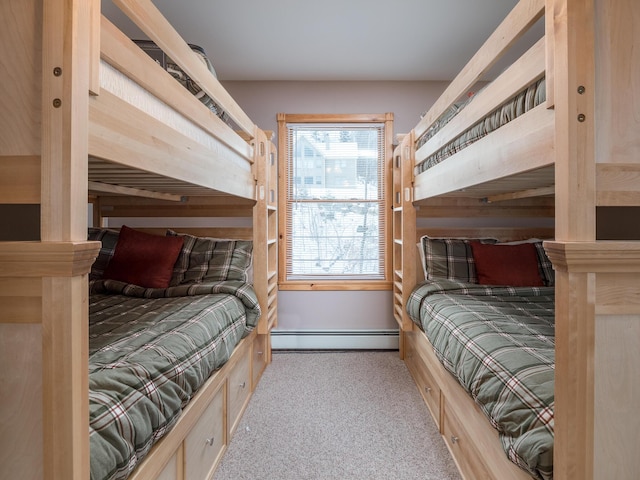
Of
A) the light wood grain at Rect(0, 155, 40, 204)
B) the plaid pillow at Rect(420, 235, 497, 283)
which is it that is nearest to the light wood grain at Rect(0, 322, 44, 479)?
the light wood grain at Rect(0, 155, 40, 204)

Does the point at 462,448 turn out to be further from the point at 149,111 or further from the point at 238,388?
the point at 149,111

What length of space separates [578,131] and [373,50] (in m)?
2.26

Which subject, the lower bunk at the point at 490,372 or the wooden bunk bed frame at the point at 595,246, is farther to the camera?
the lower bunk at the point at 490,372

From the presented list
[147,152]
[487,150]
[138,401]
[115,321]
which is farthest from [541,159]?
[115,321]

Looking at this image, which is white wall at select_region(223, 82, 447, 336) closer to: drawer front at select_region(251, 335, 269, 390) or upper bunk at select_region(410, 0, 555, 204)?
drawer front at select_region(251, 335, 269, 390)

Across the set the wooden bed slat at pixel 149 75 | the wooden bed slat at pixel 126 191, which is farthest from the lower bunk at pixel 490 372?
the wooden bed slat at pixel 126 191

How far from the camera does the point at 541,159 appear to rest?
0.97 m

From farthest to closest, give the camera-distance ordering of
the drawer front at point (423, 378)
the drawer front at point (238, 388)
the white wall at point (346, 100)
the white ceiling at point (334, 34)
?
the white wall at point (346, 100) → the white ceiling at point (334, 34) → the drawer front at point (423, 378) → the drawer front at point (238, 388)

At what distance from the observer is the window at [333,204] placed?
11.0 feet

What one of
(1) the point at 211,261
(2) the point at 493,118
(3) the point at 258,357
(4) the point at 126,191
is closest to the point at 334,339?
(3) the point at 258,357

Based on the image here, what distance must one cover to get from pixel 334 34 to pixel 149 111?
1794mm

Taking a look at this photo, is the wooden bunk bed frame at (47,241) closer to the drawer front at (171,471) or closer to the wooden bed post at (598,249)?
the drawer front at (171,471)

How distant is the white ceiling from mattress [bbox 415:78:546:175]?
29.0 inches

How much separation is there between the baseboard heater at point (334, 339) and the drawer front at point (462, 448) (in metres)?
1.40
